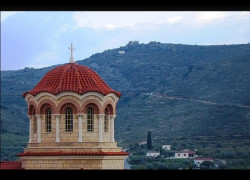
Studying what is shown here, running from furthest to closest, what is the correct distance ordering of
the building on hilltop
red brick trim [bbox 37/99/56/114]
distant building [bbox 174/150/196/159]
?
1. distant building [bbox 174/150/196/159]
2. red brick trim [bbox 37/99/56/114]
3. the building on hilltop

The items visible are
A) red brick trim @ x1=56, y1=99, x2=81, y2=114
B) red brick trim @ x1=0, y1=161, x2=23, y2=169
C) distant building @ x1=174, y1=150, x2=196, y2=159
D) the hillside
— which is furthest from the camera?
the hillside

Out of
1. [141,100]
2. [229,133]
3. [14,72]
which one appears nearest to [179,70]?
[141,100]

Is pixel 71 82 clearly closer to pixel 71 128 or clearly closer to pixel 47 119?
pixel 47 119

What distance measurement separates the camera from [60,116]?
116ft

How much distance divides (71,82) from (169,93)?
85671 millimetres

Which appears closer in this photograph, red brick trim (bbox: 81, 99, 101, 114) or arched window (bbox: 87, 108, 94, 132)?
red brick trim (bbox: 81, 99, 101, 114)

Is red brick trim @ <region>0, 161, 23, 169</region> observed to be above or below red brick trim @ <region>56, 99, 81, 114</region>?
below

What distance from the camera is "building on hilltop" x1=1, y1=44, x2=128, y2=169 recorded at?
3484 cm

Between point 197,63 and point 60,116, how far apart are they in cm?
9912

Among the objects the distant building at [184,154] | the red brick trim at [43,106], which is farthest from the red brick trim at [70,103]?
the distant building at [184,154]


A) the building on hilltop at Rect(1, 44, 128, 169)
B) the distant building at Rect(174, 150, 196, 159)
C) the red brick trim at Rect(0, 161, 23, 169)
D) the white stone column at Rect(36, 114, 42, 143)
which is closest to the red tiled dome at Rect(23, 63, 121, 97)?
the building on hilltop at Rect(1, 44, 128, 169)

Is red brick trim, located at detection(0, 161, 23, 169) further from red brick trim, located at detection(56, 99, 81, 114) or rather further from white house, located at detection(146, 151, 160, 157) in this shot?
white house, located at detection(146, 151, 160, 157)

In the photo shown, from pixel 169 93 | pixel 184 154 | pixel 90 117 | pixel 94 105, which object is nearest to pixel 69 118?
pixel 90 117

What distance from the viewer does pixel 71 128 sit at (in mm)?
35406
